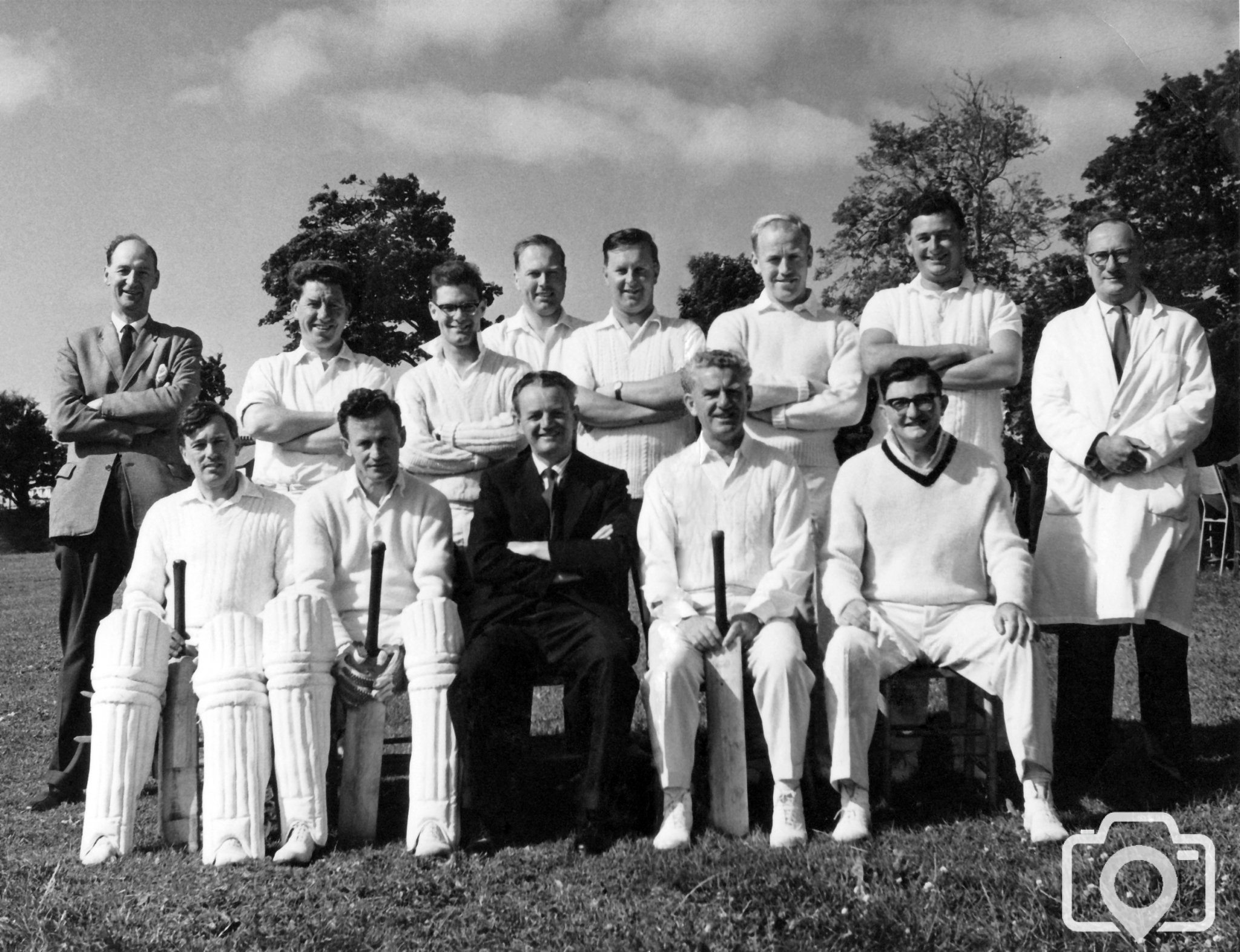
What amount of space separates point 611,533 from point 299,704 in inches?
56.7

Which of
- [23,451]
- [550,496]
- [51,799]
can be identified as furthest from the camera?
[23,451]

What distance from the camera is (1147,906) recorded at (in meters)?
3.78

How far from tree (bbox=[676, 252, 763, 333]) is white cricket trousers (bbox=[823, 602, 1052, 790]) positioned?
51.5ft

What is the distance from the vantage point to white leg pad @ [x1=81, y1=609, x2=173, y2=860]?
4754mm

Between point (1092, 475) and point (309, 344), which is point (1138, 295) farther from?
point (309, 344)

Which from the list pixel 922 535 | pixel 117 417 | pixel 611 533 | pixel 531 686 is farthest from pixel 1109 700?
pixel 117 417

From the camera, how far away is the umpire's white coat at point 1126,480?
17.3 ft

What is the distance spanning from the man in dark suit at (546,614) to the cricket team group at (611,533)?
0.01m

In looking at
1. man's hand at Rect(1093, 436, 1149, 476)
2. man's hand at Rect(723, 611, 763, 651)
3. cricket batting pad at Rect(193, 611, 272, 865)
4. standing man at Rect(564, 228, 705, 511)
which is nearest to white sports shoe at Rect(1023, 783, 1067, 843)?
man's hand at Rect(723, 611, 763, 651)

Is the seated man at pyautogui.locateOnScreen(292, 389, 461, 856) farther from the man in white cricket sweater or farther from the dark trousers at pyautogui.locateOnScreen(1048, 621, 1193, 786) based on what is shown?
the dark trousers at pyautogui.locateOnScreen(1048, 621, 1193, 786)

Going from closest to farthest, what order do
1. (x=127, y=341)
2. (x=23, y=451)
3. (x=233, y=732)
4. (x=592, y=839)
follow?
(x=592, y=839)
(x=233, y=732)
(x=127, y=341)
(x=23, y=451)

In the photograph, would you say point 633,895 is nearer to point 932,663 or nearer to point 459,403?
point 932,663

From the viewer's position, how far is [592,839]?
4.59 metres

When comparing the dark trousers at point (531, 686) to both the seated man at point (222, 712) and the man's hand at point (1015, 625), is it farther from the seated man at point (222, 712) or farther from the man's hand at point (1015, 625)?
the man's hand at point (1015, 625)
